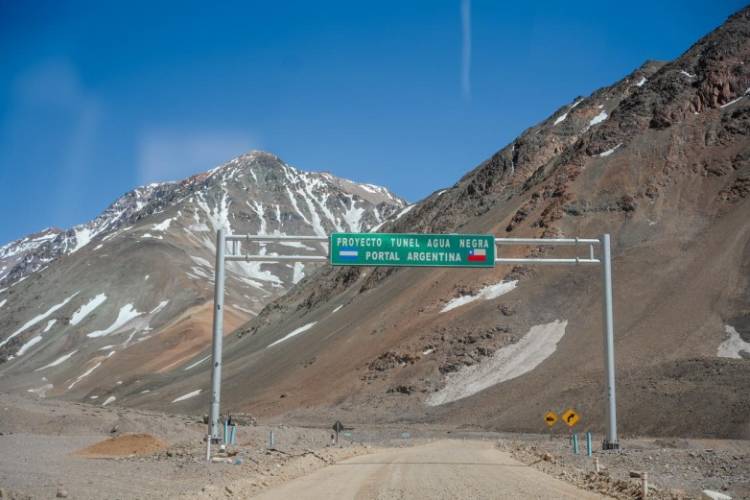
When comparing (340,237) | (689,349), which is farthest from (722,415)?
(340,237)

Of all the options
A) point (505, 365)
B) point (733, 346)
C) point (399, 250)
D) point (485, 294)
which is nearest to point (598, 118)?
point (485, 294)

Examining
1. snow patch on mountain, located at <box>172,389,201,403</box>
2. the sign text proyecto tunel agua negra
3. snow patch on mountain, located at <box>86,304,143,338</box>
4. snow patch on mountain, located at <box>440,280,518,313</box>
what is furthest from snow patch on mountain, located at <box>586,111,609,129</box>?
snow patch on mountain, located at <box>86,304,143,338</box>

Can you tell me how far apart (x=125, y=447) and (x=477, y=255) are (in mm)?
12006

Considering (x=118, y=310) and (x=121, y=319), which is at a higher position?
(x=118, y=310)

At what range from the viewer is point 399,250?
2448 centimetres

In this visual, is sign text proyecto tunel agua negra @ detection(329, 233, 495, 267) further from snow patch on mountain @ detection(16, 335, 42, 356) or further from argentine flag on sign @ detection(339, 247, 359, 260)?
snow patch on mountain @ detection(16, 335, 42, 356)

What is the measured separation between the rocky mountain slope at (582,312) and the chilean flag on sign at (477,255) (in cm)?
1499

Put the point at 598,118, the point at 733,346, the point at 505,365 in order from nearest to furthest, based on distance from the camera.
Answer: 1. the point at 733,346
2. the point at 505,365
3. the point at 598,118

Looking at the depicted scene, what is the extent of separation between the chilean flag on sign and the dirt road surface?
624 cm

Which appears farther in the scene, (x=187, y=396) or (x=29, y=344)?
(x=29, y=344)

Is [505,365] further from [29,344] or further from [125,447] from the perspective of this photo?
[29,344]

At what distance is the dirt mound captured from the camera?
23.4m

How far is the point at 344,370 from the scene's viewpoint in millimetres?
60625

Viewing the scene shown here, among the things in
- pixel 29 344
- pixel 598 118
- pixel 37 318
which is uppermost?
pixel 598 118
